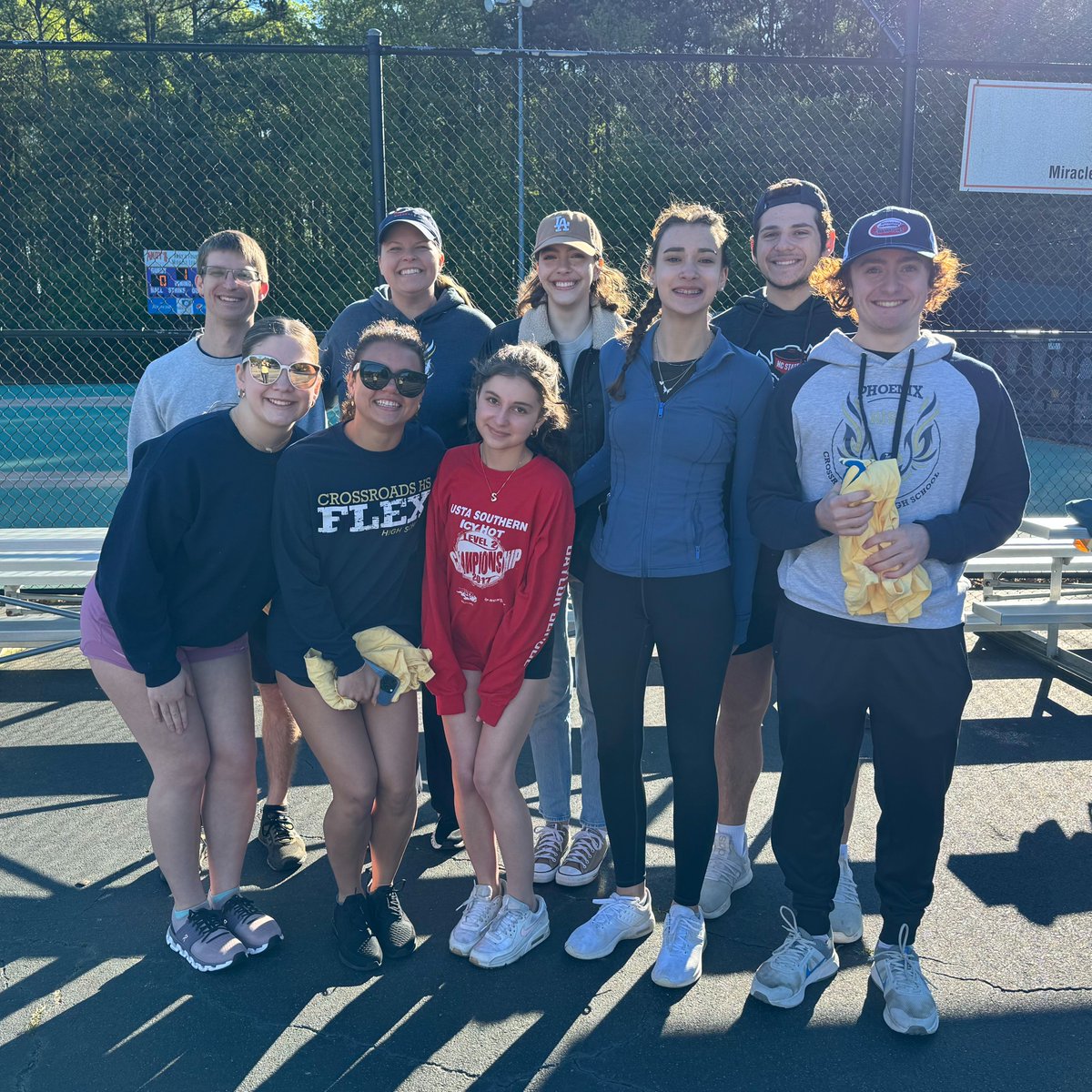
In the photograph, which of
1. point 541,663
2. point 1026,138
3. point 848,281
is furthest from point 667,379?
point 1026,138

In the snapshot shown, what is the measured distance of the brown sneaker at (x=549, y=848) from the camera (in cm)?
356

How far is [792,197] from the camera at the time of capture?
3.26 meters

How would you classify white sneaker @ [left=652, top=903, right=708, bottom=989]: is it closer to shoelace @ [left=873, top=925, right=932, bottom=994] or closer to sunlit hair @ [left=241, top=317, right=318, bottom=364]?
shoelace @ [left=873, top=925, right=932, bottom=994]

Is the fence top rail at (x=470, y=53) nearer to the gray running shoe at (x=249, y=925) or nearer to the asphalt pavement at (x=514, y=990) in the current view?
the asphalt pavement at (x=514, y=990)

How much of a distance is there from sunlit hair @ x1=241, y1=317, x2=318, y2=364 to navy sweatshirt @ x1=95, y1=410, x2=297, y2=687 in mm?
229

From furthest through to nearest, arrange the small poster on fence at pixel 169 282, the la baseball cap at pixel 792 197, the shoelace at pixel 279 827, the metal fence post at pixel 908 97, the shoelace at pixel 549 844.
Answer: the small poster on fence at pixel 169 282
the metal fence post at pixel 908 97
the shoelace at pixel 279 827
the shoelace at pixel 549 844
the la baseball cap at pixel 792 197

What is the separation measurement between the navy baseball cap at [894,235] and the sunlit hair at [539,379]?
0.90m

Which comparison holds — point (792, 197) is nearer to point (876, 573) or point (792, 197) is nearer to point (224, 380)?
point (876, 573)

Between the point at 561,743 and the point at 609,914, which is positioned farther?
the point at 561,743

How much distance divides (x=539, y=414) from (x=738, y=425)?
0.58 meters

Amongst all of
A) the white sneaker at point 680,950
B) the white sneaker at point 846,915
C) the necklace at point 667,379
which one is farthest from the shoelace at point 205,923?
the necklace at point 667,379

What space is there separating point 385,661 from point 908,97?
426cm

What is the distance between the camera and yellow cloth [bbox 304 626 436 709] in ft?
9.62

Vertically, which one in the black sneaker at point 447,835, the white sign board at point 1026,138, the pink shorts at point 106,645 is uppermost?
the white sign board at point 1026,138
